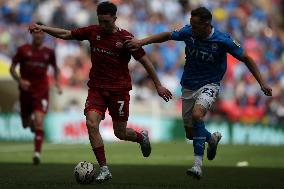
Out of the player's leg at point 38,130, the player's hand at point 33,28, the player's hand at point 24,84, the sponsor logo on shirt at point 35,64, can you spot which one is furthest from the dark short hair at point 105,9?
the sponsor logo on shirt at point 35,64

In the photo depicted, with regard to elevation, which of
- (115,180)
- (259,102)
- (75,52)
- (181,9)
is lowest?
(115,180)

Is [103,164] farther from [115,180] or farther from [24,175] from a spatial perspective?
[24,175]

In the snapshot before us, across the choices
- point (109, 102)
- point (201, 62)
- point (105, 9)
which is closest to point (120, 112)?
point (109, 102)

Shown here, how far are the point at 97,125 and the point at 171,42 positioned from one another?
19.4m

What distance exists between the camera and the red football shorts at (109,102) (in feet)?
39.2

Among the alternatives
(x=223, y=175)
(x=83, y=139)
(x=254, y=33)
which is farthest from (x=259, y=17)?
(x=223, y=175)

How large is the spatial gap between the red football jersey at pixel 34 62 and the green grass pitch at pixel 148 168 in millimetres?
1647

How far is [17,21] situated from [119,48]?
63.7 ft

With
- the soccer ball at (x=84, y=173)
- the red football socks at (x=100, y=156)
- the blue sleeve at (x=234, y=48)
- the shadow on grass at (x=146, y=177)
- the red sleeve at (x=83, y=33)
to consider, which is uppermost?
the red sleeve at (x=83, y=33)

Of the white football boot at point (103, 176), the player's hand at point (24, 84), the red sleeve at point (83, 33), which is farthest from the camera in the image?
the player's hand at point (24, 84)

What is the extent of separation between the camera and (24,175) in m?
13.0

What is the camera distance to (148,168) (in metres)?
15.0

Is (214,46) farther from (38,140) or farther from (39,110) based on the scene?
(39,110)

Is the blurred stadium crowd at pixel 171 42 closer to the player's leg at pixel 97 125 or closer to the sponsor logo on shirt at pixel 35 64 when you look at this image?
the sponsor logo on shirt at pixel 35 64
